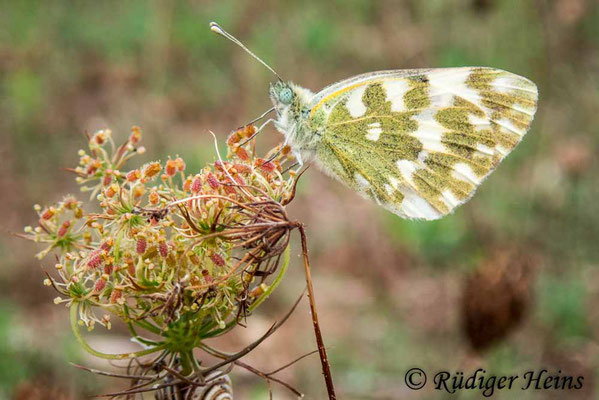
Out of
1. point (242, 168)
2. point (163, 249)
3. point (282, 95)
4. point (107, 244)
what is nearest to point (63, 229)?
point (107, 244)

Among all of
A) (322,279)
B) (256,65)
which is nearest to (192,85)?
(256,65)

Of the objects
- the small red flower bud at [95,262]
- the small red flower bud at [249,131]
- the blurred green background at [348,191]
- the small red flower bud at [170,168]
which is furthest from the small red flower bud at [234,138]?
the blurred green background at [348,191]

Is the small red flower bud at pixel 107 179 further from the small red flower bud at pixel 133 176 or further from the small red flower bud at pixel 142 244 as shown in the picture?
the small red flower bud at pixel 142 244

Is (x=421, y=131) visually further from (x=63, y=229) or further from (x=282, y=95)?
(x=63, y=229)

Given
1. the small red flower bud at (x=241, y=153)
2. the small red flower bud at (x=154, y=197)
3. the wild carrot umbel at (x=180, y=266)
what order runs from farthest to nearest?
the small red flower bud at (x=241, y=153) → the small red flower bud at (x=154, y=197) → the wild carrot umbel at (x=180, y=266)

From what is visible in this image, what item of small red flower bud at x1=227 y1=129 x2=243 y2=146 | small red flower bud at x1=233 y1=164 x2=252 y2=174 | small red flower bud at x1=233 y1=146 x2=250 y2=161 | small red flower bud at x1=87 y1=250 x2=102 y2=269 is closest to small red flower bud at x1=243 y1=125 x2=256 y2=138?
small red flower bud at x1=227 y1=129 x2=243 y2=146

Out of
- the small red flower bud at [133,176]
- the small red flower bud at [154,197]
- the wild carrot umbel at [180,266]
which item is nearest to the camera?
the wild carrot umbel at [180,266]
